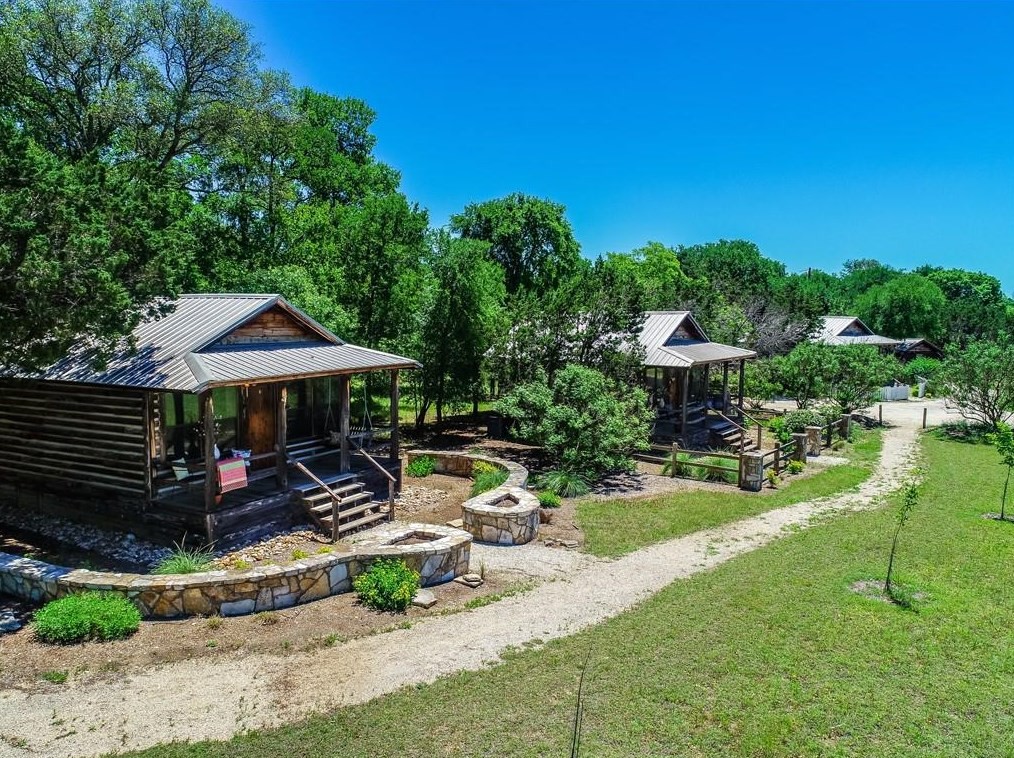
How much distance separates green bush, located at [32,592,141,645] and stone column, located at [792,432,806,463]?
1943 centimetres

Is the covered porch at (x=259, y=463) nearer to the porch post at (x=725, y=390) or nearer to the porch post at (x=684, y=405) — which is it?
the porch post at (x=684, y=405)

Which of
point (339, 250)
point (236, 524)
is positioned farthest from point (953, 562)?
point (339, 250)

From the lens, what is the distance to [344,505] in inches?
582

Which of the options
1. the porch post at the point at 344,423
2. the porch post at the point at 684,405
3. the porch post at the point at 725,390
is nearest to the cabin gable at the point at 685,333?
the porch post at the point at 725,390

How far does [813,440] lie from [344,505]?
1745 centimetres

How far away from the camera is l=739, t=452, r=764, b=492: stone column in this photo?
18.4 metres

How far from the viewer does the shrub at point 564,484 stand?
57.4 ft

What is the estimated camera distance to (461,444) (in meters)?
24.3

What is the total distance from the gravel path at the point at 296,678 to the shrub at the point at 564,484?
5.38 meters

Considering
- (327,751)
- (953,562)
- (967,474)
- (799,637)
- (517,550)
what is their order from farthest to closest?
(967,474), (517,550), (953,562), (799,637), (327,751)

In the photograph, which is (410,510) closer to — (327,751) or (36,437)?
(36,437)

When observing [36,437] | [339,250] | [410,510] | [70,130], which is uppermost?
[70,130]

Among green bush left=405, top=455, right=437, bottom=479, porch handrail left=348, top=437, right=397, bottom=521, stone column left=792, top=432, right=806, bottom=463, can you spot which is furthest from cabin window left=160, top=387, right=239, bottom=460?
stone column left=792, top=432, right=806, bottom=463

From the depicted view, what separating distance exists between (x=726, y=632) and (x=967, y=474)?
1619cm
